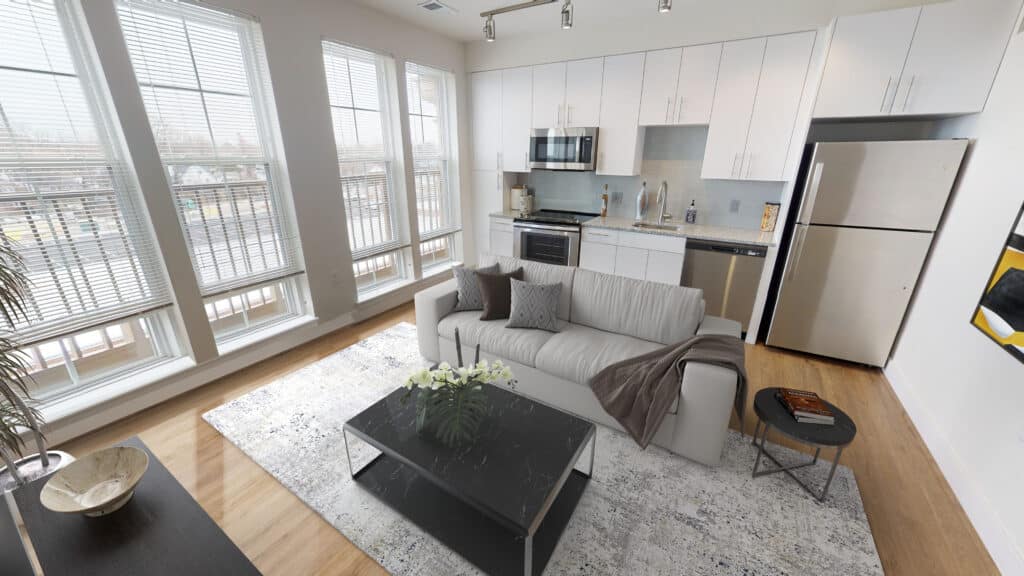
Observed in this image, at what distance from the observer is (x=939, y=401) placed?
7.66ft

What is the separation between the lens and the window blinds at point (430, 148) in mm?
4184

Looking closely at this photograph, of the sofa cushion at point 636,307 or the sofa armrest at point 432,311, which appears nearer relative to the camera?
the sofa cushion at point 636,307

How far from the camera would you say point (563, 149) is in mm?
4297

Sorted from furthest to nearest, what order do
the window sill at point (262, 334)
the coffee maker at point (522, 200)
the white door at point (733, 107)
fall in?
the coffee maker at point (522, 200)
the white door at point (733, 107)
the window sill at point (262, 334)

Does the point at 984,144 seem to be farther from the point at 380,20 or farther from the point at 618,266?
the point at 380,20

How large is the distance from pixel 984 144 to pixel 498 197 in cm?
407

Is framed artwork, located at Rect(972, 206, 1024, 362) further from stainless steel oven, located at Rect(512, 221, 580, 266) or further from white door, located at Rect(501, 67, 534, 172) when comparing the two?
white door, located at Rect(501, 67, 534, 172)

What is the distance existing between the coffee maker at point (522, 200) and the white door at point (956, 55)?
135 inches

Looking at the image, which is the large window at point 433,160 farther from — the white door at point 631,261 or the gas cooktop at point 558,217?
the white door at point 631,261

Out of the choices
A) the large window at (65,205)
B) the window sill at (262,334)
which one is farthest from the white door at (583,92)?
the large window at (65,205)

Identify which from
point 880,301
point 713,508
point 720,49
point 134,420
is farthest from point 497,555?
point 720,49

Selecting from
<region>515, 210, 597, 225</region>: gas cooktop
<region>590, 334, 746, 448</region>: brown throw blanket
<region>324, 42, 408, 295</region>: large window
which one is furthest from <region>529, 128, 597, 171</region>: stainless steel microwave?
<region>590, 334, 746, 448</region>: brown throw blanket

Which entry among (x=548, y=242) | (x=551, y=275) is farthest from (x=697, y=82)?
(x=551, y=275)

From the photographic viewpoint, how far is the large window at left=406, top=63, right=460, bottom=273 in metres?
4.22
